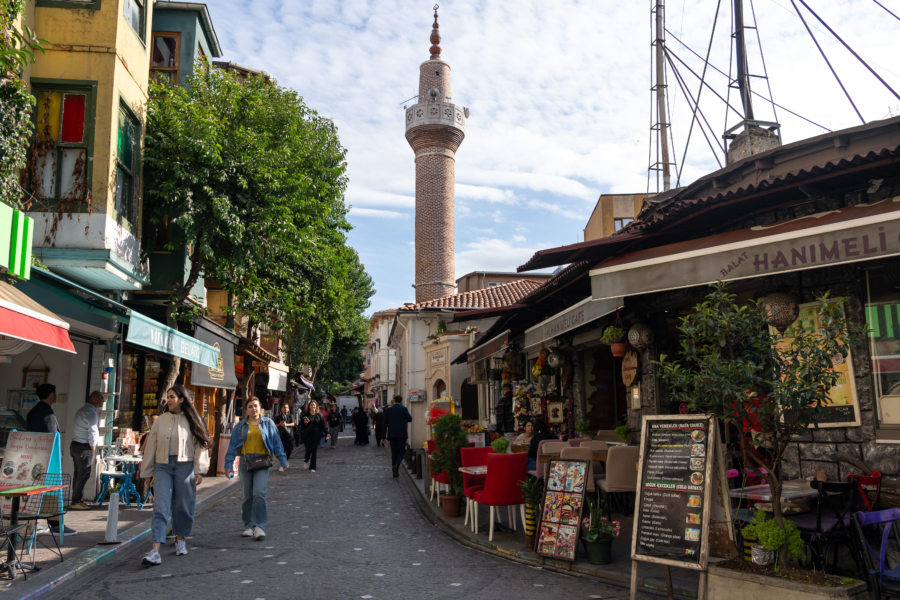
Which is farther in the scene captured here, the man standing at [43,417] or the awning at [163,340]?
the awning at [163,340]

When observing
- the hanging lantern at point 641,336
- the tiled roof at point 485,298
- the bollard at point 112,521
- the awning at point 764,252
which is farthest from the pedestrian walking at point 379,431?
the awning at point 764,252

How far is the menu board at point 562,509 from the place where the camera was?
666 centimetres

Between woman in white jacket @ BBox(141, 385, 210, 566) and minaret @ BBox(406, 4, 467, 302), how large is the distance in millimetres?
31316

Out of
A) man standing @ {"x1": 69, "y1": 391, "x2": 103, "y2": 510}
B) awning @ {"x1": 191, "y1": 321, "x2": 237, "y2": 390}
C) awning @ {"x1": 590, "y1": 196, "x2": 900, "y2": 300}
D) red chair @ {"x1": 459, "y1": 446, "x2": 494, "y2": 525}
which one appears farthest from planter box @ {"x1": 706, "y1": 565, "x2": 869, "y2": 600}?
awning @ {"x1": 191, "y1": 321, "x2": 237, "y2": 390}

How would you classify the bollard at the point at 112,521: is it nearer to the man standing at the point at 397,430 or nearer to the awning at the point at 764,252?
the awning at the point at 764,252

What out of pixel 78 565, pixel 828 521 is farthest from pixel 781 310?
pixel 78 565

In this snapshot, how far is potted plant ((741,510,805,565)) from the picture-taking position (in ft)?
15.2

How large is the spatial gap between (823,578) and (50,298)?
29.5 feet

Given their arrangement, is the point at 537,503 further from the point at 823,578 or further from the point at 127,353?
the point at 127,353

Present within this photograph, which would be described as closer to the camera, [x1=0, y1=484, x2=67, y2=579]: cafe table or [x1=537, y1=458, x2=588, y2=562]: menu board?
[x1=0, y1=484, x2=67, y2=579]: cafe table

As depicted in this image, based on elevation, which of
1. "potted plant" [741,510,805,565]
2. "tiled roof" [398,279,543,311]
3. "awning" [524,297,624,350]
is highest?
"tiled roof" [398,279,543,311]

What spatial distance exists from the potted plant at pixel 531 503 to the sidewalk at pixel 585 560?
14cm

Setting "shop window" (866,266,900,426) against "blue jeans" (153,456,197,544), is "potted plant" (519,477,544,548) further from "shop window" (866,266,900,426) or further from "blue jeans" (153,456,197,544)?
"blue jeans" (153,456,197,544)

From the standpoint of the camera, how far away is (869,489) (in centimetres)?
553
